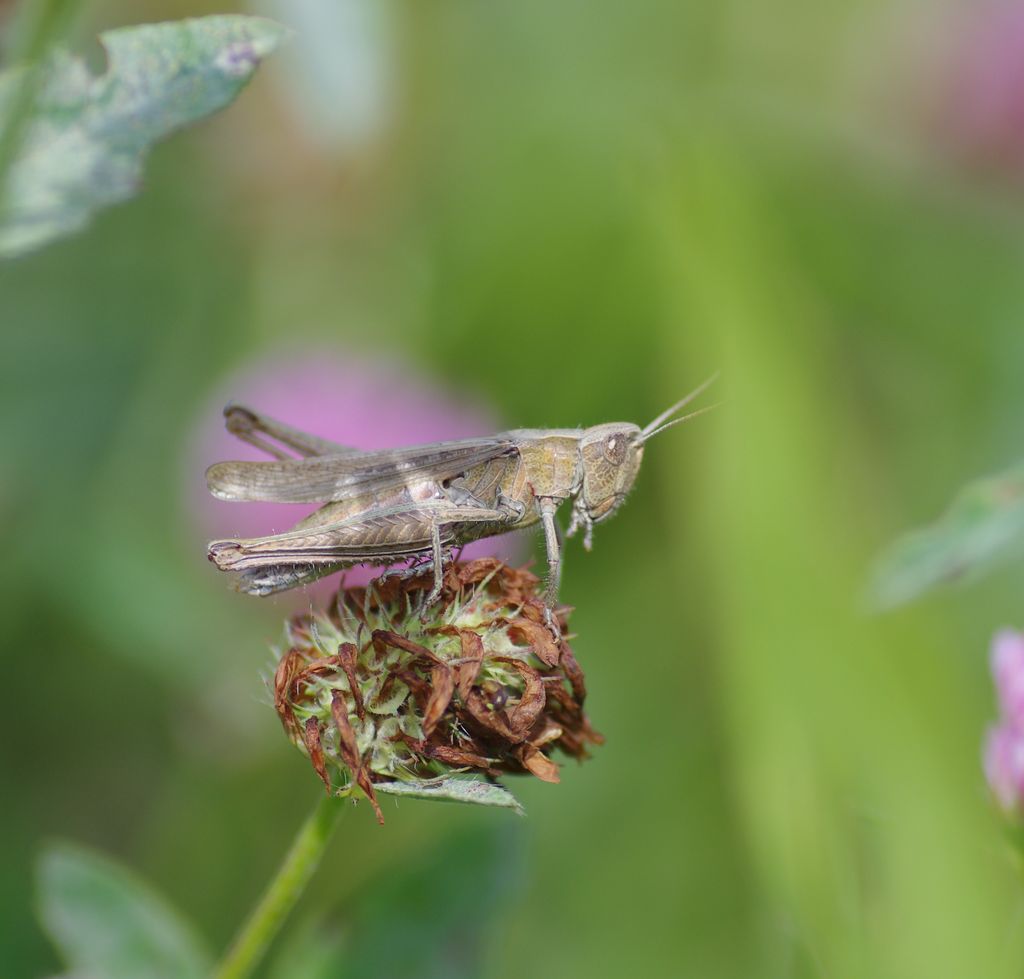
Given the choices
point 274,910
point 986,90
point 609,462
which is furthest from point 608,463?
point 986,90

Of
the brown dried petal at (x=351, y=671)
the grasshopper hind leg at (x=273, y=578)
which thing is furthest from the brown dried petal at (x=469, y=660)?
the grasshopper hind leg at (x=273, y=578)

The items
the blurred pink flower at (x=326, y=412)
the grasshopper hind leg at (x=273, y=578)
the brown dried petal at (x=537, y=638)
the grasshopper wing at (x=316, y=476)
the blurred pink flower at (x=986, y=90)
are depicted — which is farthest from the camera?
the blurred pink flower at (x=986, y=90)

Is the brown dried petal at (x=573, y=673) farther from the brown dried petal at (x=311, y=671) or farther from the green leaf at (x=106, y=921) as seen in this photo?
the green leaf at (x=106, y=921)

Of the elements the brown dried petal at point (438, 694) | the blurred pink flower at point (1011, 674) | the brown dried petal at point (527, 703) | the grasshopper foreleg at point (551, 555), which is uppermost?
the brown dried petal at point (438, 694)

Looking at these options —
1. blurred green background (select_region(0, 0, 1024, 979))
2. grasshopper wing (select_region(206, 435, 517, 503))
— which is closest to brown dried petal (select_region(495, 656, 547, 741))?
blurred green background (select_region(0, 0, 1024, 979))

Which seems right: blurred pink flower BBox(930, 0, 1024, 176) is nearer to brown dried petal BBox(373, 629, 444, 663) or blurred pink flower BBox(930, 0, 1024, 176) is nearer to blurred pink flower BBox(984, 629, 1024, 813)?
blurred pink flower BBox(984, 629, 1024, 813)

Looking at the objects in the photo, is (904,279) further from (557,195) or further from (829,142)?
(557,195)

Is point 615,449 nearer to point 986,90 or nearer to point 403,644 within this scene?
point 403,644

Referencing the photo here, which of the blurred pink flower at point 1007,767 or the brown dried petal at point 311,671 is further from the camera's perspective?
the blurred pink flower at point 1007,767
